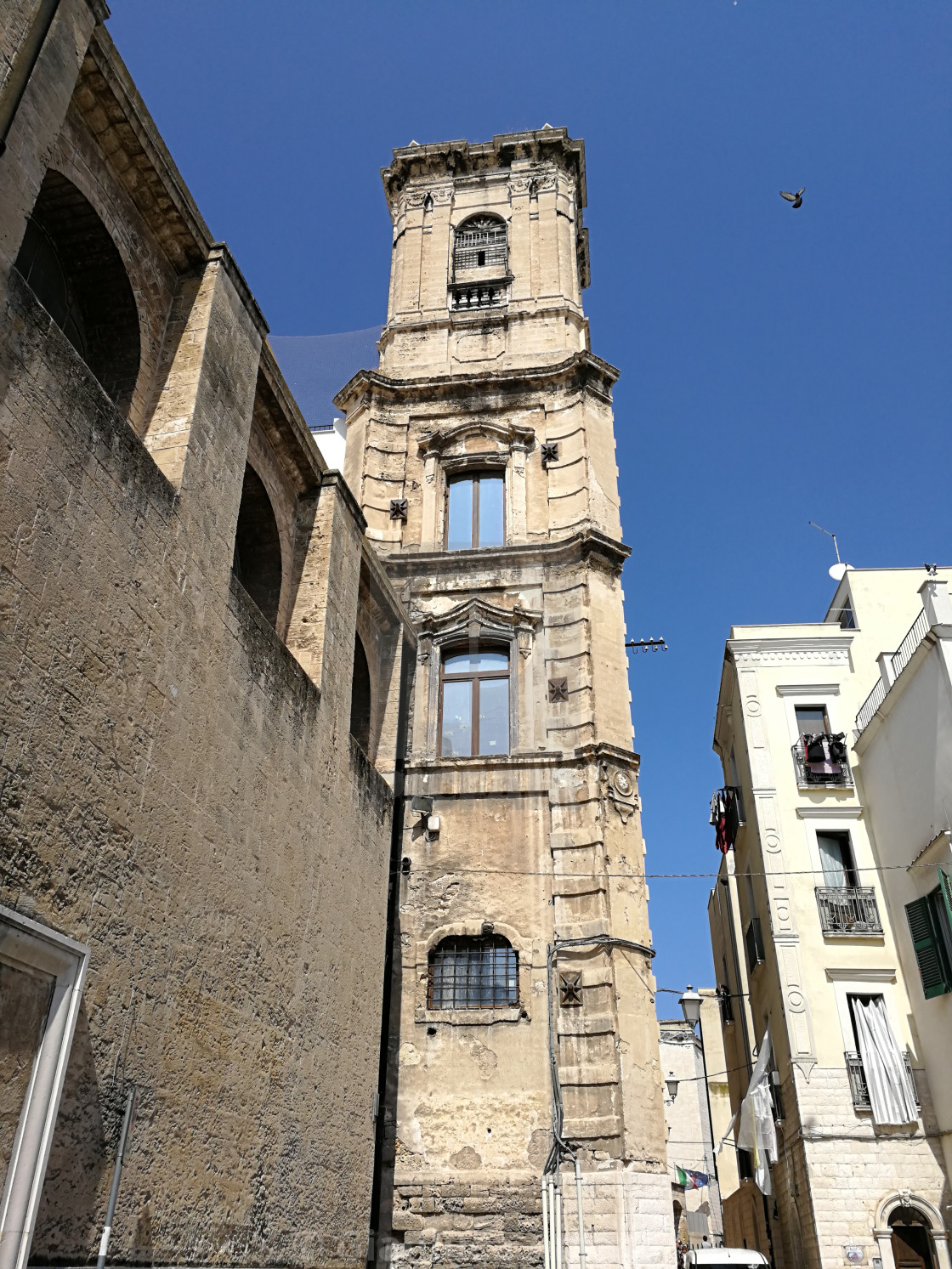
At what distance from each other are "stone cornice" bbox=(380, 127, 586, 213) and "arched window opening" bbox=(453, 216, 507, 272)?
61.5 inches

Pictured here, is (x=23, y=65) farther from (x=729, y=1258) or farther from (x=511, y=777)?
(x=729, y=1258)

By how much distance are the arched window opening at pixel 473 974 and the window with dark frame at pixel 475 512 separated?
681cm

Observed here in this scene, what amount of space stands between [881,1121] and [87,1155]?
12.7 m

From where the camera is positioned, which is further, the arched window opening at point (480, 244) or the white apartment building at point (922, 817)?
the arched window opening at point (480, 244)

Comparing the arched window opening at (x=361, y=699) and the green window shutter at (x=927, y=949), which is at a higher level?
the arched window opening at (x=361, y=699)

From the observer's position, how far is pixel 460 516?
18688mm

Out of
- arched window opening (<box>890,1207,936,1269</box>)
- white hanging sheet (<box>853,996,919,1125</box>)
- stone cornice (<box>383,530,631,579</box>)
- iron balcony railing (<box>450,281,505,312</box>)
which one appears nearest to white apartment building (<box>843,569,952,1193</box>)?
white hanging sheet (<box>853,996,919,1125</box>)

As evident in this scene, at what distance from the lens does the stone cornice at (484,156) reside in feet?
78.1

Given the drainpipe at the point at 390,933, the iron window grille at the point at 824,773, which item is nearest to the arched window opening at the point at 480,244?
the drainpipe at the point at 390,933

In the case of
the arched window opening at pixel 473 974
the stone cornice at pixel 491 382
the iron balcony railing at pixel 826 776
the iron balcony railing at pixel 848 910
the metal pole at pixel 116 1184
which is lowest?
the metal pole at pixel 116 1184

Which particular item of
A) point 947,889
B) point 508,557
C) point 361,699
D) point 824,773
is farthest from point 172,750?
point 824,773

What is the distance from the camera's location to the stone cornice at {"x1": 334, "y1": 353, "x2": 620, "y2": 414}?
19.4 meters

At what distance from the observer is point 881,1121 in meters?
15.2

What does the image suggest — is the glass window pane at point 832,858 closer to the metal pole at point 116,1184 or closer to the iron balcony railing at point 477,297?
the iron balcony railing at point 477,297
